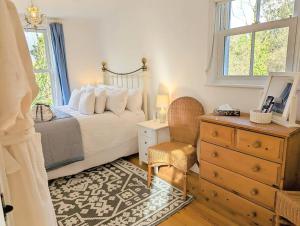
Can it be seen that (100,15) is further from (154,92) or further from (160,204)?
(160,204)

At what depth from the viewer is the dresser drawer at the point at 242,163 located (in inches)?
59.7

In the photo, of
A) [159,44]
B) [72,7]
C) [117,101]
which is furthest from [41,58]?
[159,44]

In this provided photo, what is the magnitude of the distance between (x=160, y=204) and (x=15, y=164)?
1.54m

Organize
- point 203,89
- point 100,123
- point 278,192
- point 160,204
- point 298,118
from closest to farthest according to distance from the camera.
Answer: point 278,192 → point 298,118 → point 160,204 → point 203,89 → point 100,123

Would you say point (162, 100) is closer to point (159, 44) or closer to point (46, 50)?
point (159, 44)

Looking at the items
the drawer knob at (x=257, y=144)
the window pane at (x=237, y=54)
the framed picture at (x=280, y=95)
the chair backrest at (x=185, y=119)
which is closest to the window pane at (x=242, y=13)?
the window pane at (x=237, y=54)

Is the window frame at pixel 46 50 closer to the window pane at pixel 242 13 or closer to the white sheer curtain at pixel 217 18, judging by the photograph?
the white sheer curtain at pixel 217 18

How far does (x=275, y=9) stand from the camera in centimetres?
188

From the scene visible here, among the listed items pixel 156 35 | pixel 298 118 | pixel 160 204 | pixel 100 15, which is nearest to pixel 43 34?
pixel 100 15

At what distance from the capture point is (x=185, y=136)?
2.52 meters

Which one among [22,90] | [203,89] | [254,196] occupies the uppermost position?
[22,90]

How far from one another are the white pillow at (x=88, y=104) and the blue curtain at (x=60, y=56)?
1.45m

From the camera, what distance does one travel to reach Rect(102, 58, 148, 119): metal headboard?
3.21 m

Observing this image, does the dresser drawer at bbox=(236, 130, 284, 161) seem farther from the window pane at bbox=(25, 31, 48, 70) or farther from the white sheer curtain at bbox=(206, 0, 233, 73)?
the window pane at bbox=(25, 31, 48, 70)
